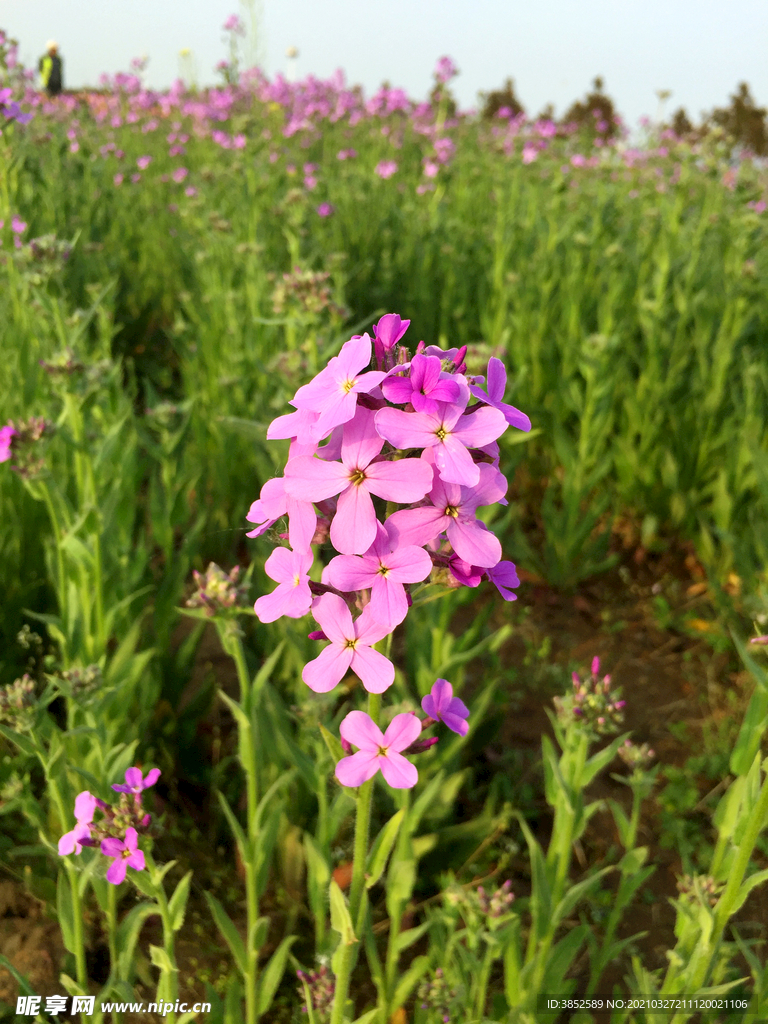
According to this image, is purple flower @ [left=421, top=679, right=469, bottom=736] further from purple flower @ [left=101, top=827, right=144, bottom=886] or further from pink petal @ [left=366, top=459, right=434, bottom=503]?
purple flower @ [left=101, top=827, right=144, bottom=886]

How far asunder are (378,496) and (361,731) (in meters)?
0.31

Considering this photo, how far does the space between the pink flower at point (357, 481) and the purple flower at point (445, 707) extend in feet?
0.99

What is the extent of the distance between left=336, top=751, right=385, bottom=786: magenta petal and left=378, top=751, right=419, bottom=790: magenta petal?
1cm

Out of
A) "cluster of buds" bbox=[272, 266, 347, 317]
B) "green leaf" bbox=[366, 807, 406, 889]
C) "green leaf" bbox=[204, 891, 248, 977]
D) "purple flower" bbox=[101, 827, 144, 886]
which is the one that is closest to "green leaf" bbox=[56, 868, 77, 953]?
"green leaf" bbox=[204, 891, 248, 977]

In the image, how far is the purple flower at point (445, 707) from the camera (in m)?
1.03

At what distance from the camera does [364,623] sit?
2.96 ft

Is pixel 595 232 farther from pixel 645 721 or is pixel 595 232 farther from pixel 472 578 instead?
pixel 472 578

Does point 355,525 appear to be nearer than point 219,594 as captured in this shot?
Yes

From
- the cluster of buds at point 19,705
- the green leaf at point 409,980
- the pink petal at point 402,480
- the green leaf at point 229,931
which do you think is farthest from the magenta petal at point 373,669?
the green leaf at point 409,980

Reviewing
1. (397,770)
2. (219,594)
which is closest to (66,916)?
(219,594)

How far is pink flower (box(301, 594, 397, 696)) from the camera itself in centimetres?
89

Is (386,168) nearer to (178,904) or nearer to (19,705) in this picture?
(19,705)

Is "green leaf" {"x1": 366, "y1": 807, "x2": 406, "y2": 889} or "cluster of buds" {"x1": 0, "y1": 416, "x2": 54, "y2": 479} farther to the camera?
"cluster of buds" {"x1": 0, "y1": 416, "x2": 54, "y2": 479}

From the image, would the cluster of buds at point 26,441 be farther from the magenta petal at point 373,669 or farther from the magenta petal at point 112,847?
the magenta petal at point 373,669
